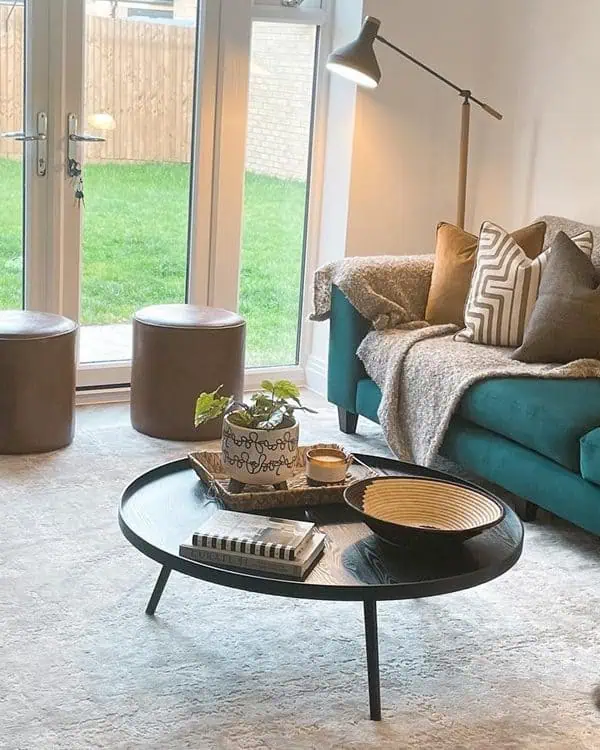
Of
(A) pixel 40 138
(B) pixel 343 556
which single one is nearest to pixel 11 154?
(A) pixel 40 138

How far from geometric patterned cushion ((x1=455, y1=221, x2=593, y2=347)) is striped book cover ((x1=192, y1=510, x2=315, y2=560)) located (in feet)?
5.22

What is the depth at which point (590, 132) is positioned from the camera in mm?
4004

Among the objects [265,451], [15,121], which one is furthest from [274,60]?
[265,451]

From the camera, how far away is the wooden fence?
3.97 m

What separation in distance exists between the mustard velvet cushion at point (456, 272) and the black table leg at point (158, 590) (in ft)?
5.53

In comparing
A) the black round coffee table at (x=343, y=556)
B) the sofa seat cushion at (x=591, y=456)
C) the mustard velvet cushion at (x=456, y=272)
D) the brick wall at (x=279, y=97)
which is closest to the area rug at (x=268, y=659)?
the black round coffee table at (x=343, y=556)

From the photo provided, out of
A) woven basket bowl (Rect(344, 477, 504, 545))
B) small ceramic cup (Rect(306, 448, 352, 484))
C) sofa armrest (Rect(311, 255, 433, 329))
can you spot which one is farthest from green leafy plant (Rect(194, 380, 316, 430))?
sofa armrest (Rect(311, 255, 433, 329))

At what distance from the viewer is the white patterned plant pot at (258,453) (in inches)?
91.3

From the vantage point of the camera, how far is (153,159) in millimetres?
4270

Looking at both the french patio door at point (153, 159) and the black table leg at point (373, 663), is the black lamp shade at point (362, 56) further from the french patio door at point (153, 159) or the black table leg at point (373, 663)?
the black table leg at point (373, 663)

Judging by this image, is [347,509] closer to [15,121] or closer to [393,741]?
[393,741]

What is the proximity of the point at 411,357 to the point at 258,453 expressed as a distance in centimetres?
134

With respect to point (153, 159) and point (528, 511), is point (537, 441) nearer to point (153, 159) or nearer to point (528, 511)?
point (528, 511)

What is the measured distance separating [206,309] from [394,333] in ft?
2.48
